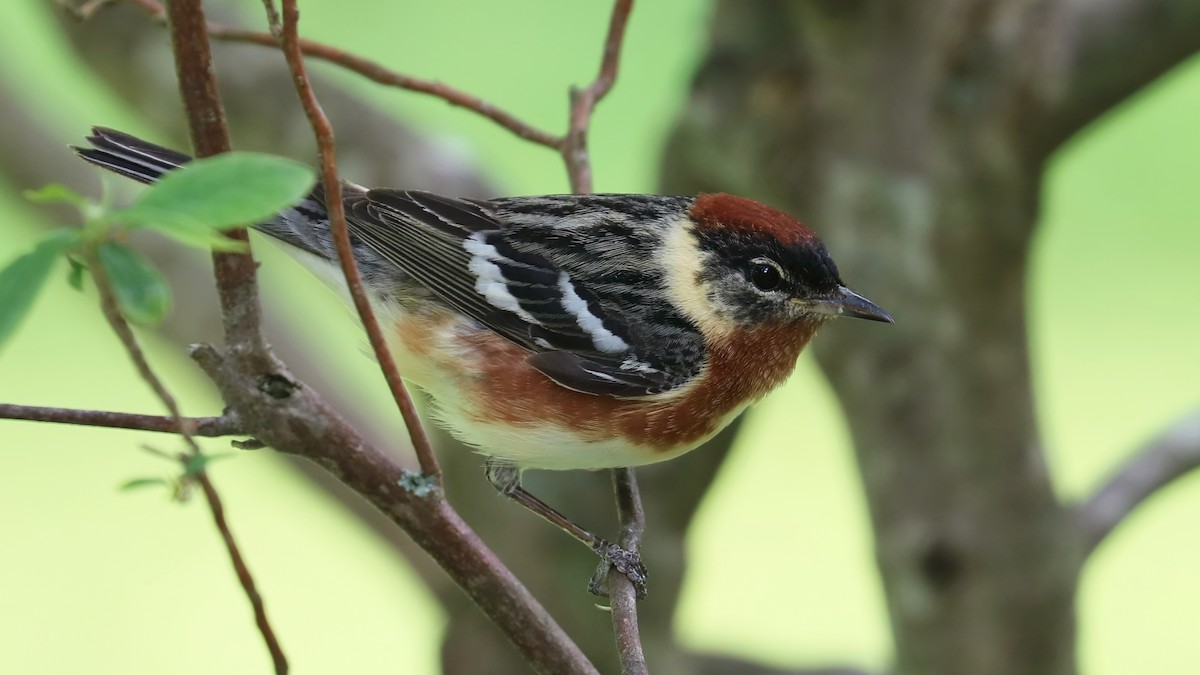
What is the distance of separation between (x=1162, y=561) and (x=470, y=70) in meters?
4.78

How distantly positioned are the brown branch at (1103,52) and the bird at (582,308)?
1005 mm

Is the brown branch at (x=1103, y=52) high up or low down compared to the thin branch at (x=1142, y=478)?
up

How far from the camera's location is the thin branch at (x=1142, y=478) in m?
3.36

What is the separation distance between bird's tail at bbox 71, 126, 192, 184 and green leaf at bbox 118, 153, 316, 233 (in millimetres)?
1181

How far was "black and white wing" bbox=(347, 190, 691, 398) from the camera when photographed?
7.84 feet

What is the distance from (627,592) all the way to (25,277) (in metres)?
1.28

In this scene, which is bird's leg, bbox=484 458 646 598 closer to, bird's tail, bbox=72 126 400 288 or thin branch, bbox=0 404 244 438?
bird's tail, bbox=72 126 400 288

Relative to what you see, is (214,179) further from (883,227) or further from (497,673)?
(497,673)

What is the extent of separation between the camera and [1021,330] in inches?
129

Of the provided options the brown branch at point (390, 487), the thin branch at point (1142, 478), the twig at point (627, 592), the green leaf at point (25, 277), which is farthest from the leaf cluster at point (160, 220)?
the thin branch at point (1142, 478)

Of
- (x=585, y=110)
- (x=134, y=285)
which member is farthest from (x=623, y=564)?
(x=134, y=285)

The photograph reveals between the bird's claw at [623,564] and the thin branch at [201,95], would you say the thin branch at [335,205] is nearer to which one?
the thin branch at [201,95]

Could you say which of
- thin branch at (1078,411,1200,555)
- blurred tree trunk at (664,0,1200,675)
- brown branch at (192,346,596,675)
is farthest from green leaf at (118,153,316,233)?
thin branch at (1078,411,1200,555)

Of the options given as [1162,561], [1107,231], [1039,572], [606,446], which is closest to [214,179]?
[606,446]
